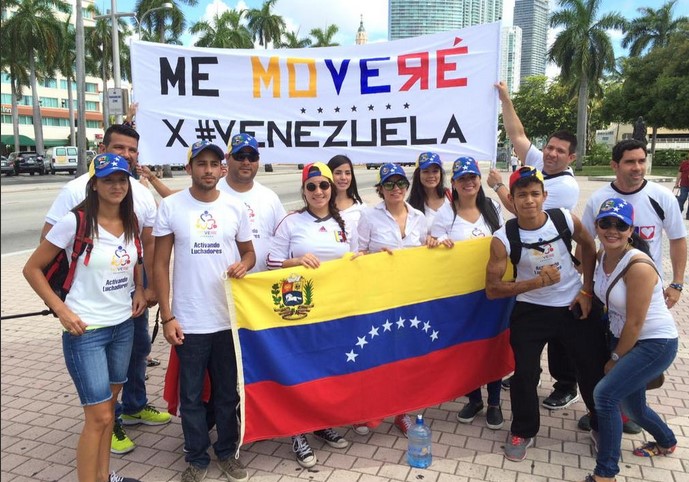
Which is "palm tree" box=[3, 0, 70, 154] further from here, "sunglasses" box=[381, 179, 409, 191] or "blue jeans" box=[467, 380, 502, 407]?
"blue jeans" box=[467, 380, 502, 407]

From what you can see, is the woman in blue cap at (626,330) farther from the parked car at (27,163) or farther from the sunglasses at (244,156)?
the parked car at (27,163)

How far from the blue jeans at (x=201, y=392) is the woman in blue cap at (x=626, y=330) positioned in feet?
7.41

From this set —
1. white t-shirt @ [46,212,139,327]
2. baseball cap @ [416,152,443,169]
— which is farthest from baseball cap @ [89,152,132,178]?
baseball cap @ [416,152,443,169]

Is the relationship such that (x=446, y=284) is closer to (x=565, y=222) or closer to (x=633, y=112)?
(x=565, y=222)

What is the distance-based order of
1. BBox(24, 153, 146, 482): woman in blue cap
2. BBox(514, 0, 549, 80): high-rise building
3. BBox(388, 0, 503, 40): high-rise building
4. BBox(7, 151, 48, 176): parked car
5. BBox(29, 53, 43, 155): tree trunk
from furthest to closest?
BBox(514, 0, 549, 80): high-rise building, BBox(29, 53, 43, 155): tree trunk, BBox(7, 151, 48, 176): parked car, BBox(388, 0, 503, 40): high-rise building, BBox(24, 153, 146, 482): woman in blue cap

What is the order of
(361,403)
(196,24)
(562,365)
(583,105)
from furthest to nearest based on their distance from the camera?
(196,24) < (583,105) < (562,365) < (361,403)

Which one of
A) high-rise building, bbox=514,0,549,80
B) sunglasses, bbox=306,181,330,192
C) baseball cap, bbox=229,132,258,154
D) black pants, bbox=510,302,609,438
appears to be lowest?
black pants, bbox=510,302,609,438

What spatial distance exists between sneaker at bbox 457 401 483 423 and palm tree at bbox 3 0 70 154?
47.1 metres

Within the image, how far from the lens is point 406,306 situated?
4.07 m

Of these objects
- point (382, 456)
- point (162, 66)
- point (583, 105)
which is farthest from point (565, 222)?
point (583, 105)

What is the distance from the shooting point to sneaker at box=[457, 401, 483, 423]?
4.28 metres

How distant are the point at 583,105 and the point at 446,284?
44871mm

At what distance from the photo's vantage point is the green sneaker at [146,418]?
423 centimetres

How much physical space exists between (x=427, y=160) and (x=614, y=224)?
1504 millimetres
